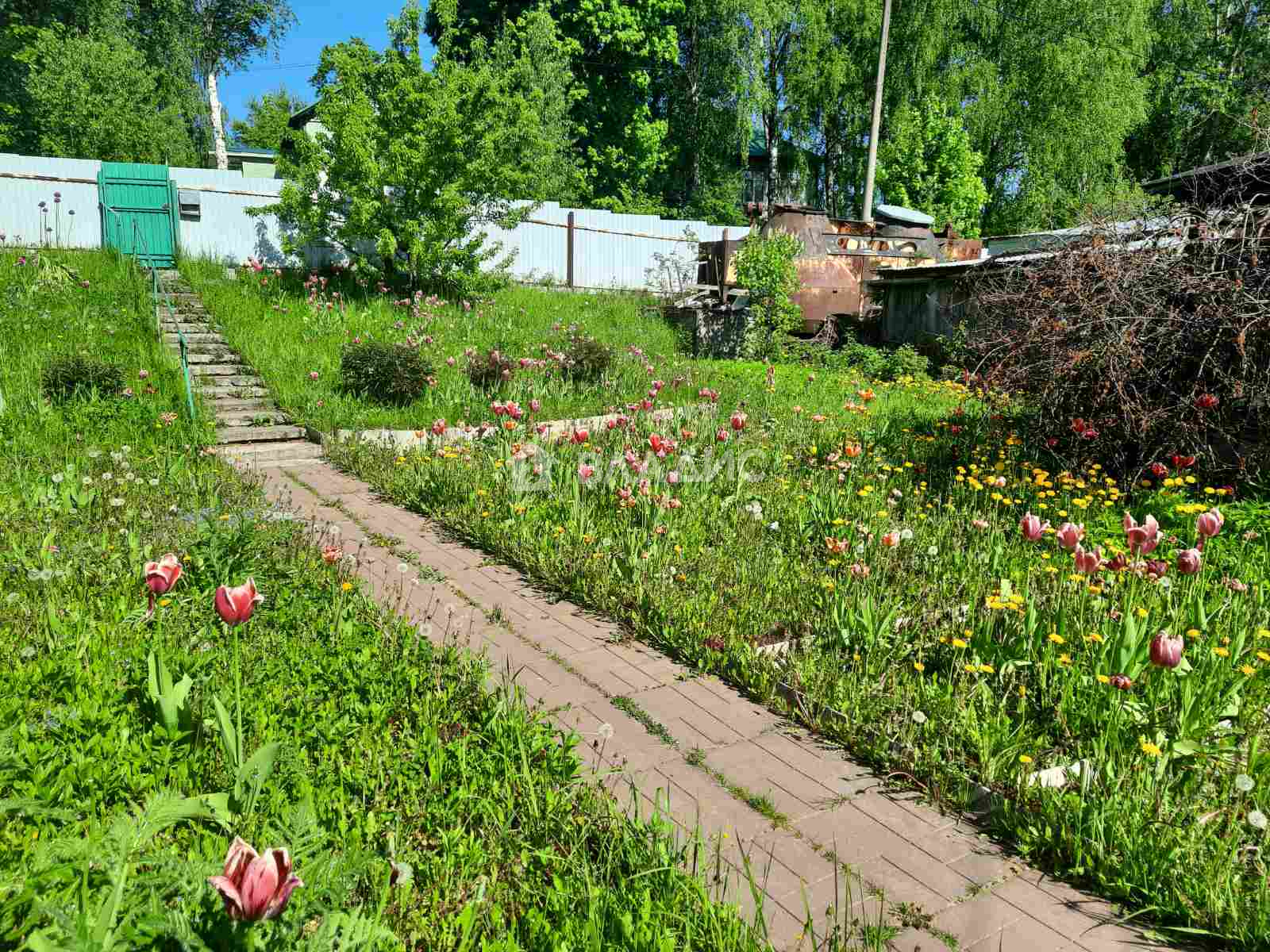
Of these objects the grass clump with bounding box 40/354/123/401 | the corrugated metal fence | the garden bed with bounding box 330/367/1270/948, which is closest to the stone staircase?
the grass clump with bounding box 40/354/123/401

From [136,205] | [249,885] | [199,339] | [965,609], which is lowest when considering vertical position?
[965,609]

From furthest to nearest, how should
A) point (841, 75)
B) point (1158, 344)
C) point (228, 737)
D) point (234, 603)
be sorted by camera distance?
point (841, 75)
point (1158, 344)
point (228, 737)
point (234, 603)

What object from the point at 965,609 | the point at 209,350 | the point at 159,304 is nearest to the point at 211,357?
the point at 209,350

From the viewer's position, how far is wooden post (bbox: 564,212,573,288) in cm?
1973

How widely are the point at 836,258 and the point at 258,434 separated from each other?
11568 millimetres

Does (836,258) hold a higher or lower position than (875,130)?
lower

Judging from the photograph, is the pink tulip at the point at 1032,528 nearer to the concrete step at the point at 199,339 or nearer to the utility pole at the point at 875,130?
the concrete step at the point at 199,339

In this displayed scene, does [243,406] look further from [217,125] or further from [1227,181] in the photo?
[217,125]

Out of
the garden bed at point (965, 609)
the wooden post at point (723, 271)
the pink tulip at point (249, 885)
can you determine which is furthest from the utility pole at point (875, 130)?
the pink tulip at point (249, 885)

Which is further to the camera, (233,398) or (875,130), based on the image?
(875,130)

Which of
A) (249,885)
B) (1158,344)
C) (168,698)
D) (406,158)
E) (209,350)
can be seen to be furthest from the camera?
(406,158)

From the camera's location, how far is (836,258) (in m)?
16.4

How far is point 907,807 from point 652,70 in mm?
33845

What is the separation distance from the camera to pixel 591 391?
11.1 metres
